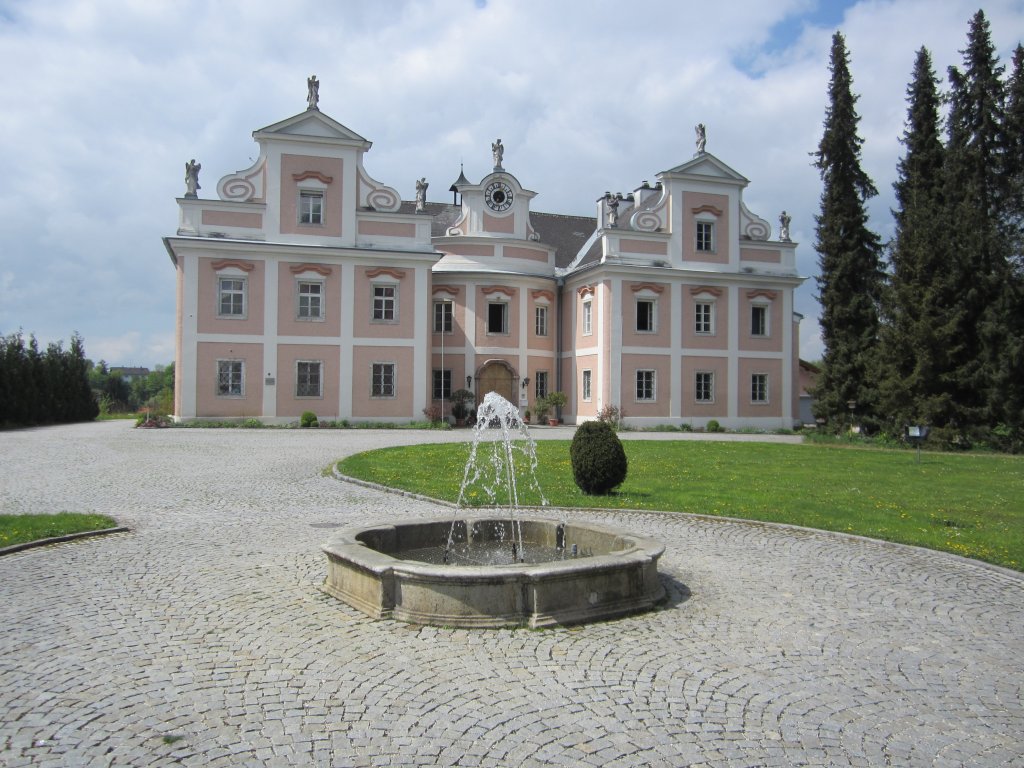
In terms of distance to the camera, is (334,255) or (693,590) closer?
(693,590)

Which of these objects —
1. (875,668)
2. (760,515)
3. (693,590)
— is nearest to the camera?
(875,668)

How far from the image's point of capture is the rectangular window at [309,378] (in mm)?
31500

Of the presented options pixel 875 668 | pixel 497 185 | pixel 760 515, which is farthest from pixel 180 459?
pixel 497 185

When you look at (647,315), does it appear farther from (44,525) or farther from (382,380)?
(44,525)

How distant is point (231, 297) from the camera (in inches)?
1213

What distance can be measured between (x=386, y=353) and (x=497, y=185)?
9716 mm

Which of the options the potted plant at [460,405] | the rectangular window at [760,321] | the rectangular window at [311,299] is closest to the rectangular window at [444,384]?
the potted plant at [460,405]

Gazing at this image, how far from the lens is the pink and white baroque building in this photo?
101 feet

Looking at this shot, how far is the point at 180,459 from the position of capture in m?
17.8

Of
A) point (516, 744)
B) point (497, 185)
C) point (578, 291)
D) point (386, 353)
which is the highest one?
point (497, 185)

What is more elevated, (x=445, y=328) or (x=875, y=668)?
(x=445, y=328)

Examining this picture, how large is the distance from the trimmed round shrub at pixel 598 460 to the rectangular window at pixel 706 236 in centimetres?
2533

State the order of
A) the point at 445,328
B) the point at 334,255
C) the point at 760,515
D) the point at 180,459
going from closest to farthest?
1. the point at 760,515
2. the point at 180,459
3. the point at 334,255
4. the point at 445,328

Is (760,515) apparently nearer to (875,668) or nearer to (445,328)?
(875,668)
